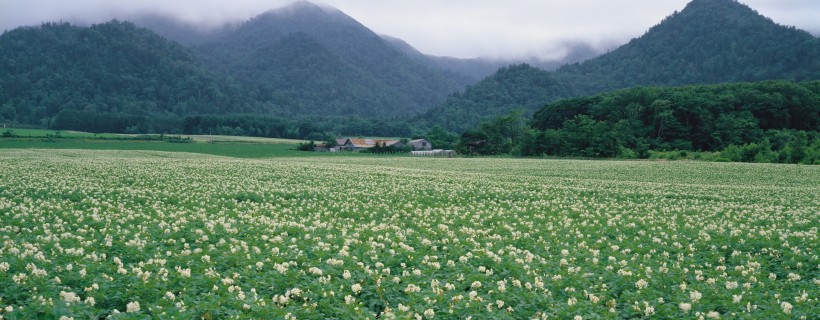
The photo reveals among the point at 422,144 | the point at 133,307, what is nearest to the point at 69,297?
the point at 133,307

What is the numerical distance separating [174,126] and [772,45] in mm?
204989

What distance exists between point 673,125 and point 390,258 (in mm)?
96942

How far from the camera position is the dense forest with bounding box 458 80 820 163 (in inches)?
3255

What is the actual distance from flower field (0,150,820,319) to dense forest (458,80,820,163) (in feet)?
221

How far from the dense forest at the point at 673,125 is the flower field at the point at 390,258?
6742 centimetres

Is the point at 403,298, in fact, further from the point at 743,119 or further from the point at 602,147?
the point at 743,119

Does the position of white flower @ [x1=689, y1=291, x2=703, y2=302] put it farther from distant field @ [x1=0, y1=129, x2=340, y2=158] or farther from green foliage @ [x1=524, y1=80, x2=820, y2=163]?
green foliage @ [x1=524, y1=80, x2=820, y2=163]

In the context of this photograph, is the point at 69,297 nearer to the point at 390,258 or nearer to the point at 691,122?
the point at 390,258

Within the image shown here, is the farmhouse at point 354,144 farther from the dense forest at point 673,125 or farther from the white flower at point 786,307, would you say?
the white flower at point 786,307

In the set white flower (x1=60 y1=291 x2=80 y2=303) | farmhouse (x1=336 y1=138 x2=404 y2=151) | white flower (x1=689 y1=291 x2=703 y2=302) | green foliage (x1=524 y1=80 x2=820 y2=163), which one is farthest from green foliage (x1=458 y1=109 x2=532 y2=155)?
white flower (x1=60 y1=291 x2=80 y2=303)

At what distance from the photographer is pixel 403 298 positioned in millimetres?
7266

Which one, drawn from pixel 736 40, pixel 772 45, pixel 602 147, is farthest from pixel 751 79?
pixel 602 147

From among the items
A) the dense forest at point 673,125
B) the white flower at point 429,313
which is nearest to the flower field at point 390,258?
the white flower at point 429,313

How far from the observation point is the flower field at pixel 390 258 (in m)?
6.67
